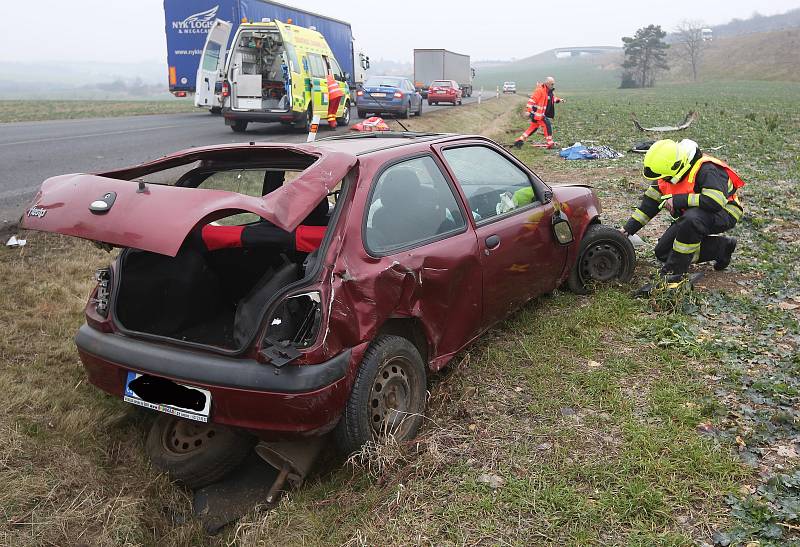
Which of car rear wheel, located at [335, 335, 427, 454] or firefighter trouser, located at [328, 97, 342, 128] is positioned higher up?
firefighter trouser, located at [328, 97, 342, 128]

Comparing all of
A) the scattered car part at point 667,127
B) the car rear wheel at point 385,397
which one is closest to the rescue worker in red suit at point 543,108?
the scattered car part at point 667,127

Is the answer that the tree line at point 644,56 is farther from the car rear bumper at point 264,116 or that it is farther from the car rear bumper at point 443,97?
the car rear bumper at point 264,116

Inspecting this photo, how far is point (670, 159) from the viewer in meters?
5.18

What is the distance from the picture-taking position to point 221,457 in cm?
336

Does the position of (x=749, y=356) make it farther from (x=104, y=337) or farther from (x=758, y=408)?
(x=104, y=337)

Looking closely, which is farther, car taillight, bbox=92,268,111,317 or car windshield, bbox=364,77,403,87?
car windshield, bbox=364,77,403,87

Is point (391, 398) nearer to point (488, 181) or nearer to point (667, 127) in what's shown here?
point (488, 181)

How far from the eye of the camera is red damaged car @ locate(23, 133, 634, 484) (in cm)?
284

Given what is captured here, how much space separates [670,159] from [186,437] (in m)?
4.14

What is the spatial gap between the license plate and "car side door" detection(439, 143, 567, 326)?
5.92ft

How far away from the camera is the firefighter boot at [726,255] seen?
5598 mm

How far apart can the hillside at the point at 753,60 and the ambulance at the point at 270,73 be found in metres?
78.5

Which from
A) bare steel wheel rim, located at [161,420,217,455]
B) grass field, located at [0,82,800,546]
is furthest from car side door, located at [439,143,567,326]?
bare steel wheel rim, located at [161,420,217,455]

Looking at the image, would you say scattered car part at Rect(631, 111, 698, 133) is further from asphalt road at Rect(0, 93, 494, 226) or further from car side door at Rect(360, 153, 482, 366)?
car side door at Rect(360, 153, 482, 366)
